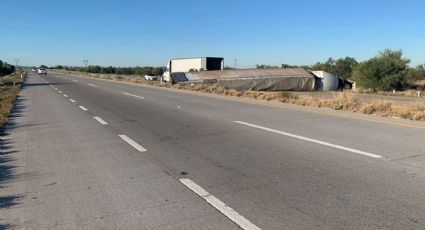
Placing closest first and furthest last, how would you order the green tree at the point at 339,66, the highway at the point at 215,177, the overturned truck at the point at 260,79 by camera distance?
the highway at the point at 215,177
the overturned truck at the point at 260,79
the green tree at the point at 339,66

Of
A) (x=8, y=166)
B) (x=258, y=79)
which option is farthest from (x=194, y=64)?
(x=8, y=166)

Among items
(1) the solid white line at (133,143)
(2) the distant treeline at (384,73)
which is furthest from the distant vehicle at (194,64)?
(1) the solid white line at (133,143)

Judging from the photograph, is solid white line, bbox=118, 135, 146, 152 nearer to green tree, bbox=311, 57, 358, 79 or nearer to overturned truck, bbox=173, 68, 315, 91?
overturned truck, bbox=173, 68, 315, 91

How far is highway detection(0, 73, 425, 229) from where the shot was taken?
16.2 ft

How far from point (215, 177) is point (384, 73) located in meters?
61.3

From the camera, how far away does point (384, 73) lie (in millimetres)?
62750

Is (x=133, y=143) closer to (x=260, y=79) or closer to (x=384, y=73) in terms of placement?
(x=260, y=79)

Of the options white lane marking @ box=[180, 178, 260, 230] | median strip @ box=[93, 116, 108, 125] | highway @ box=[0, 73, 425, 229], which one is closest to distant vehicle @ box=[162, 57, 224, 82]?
median strip @ box=[93, 116, 108, 125]

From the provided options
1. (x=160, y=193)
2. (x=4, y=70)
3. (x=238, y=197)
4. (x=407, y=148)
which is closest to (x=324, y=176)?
(x=238, y=197)

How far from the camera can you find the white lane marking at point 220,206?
15.4ft

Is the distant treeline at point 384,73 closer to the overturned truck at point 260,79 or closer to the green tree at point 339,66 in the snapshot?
the overturned truck at point 260,79

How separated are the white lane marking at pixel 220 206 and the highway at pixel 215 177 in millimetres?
20

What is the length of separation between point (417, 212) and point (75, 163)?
5.55 m

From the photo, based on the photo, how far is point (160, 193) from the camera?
5.92 metres
